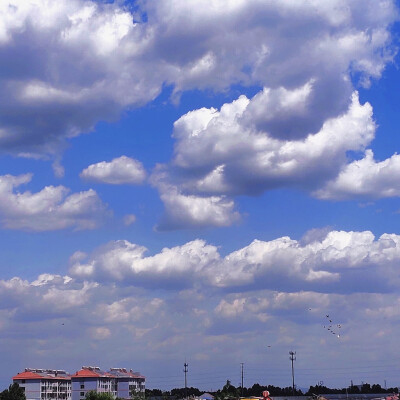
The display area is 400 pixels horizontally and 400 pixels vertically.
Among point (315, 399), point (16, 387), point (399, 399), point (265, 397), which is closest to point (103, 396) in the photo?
point (16, 387)

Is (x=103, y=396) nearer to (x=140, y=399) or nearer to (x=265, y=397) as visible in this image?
(x=140, y=399)

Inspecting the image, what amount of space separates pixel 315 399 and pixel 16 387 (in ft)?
270

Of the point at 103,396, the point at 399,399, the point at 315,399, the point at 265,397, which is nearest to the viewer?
the point at 265,397

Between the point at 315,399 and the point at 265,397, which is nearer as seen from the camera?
the point at 265,397

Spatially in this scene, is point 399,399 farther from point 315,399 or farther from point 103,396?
point 103,396

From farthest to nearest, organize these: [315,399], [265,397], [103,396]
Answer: [315,399] < [103,396] < [265,397]

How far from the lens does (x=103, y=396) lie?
179m

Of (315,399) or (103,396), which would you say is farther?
(315,399)

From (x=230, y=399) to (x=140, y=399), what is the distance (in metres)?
25.0

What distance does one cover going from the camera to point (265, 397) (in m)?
41.7

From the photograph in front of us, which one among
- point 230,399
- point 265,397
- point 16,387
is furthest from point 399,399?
point 265,397

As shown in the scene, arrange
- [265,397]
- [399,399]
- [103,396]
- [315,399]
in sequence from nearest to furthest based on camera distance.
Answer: [265,397], [399,399], [103,396], [315,399]

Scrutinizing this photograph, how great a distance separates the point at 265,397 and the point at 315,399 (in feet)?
521

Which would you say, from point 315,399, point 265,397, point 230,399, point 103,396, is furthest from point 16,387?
point 265,397
